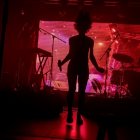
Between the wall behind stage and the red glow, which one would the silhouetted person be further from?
the red glow

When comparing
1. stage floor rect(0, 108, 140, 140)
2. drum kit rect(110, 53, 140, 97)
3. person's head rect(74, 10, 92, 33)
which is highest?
person's head rect(74, 10, 92, 33)

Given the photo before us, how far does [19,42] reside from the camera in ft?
24.5

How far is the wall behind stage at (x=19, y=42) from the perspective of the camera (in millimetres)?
7199

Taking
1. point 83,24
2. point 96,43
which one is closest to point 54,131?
point 83,24

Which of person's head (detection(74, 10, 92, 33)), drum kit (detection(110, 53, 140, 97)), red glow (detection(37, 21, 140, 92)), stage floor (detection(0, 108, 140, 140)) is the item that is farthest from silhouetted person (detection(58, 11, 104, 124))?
red glow (detection(37, 21, 140, 92))

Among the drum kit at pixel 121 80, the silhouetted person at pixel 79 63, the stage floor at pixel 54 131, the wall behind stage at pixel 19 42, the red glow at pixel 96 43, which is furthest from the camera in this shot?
the red glow at pixel 96 43

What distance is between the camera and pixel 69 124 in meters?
4.18

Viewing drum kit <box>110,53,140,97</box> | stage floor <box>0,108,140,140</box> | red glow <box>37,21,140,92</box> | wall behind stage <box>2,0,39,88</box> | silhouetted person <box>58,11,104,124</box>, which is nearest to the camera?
stage floor <box>0,108,140,140</box>

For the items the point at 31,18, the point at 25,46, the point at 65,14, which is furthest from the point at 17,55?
the point at 65,14

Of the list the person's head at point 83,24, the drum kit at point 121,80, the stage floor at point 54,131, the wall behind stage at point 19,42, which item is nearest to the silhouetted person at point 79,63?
the person's head at point 83,24

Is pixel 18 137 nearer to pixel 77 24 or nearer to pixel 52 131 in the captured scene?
pixel 52 131

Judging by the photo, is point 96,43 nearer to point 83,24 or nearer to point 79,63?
point 83,24

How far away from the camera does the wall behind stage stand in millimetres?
7199

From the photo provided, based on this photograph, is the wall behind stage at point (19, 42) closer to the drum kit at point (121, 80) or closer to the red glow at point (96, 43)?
the red glow at point (96, 43)
